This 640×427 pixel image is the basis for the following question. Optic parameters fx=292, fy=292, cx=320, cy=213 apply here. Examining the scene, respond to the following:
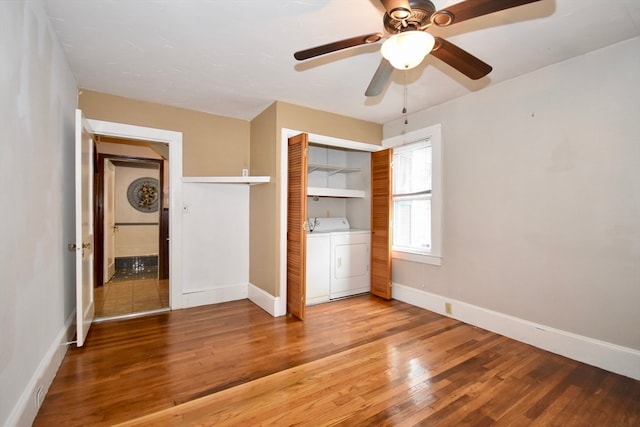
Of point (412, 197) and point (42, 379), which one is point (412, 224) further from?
point (42, 379)

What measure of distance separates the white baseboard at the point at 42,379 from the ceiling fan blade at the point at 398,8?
105 inches

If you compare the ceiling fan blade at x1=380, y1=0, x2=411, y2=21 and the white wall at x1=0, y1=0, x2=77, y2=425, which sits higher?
the ceiling fan blade at x1=380, y1=0, x2=411, y2=21

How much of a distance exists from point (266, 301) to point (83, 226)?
1985mm

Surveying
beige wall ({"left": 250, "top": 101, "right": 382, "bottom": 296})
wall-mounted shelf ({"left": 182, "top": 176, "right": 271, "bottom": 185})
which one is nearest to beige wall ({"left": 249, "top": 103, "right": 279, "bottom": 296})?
beige wall ({"left": 250, "top": 101, "right": 382, "bottom": 296})

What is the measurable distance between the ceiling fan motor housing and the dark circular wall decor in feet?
23.0

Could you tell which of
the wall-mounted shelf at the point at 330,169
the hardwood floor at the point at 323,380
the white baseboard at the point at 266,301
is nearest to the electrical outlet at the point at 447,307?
the hardwood floor at the point at 323,380

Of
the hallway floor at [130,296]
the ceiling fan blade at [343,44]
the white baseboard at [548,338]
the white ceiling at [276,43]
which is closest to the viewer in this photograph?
the ceiling fan blade at [343,44]

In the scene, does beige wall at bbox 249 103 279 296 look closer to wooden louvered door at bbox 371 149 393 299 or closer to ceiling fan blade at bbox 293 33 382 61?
wooden louvered door at bbox 371 149 393 299

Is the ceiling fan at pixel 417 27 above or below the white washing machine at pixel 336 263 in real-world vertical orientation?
above

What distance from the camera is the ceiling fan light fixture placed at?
1467mm

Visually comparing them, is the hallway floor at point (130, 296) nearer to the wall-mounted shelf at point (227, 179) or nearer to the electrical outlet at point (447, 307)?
the wall-mounted shelf at point (227, 179)

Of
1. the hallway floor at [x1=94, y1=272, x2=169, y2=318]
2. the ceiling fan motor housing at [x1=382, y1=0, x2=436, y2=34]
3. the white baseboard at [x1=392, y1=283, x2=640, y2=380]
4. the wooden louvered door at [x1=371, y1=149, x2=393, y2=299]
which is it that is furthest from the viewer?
the wooden louvered door at [x1=371, y1=149, x2=393, y2=299]

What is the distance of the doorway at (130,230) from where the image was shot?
13.3 ft

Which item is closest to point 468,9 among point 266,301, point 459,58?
point 459,58
